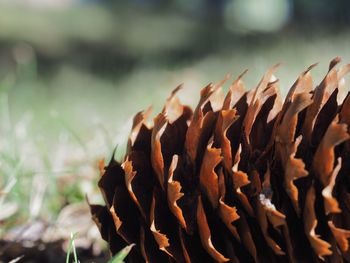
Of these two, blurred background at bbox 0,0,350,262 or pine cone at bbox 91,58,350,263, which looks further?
blurred background at bbox 0,0,350,262

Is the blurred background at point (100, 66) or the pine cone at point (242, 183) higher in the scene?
the blurred background at point (100, 66)

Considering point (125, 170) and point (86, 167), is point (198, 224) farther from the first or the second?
point (86, 167)

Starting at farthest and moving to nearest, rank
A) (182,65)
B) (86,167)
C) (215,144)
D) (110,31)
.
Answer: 1. (110,31)
2. (182,65)
3. (86,167)
4. (215,144)

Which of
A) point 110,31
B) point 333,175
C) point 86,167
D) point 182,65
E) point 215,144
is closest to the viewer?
point 333,175

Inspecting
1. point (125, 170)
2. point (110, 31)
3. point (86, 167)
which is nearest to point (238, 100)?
point (125, 170)

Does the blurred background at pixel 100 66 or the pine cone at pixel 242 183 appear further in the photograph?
the blurred background at pixel 100 66
